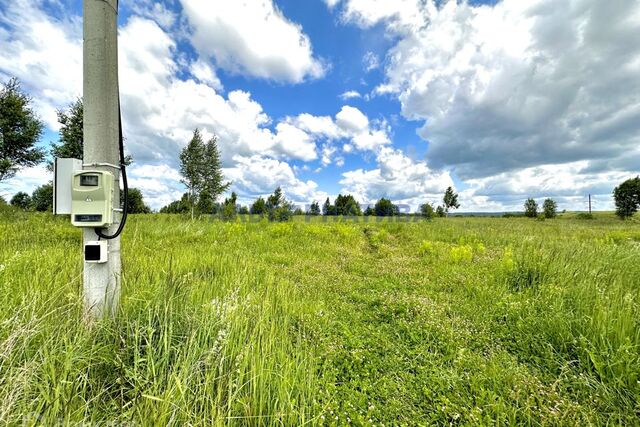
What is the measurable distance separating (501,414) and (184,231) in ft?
30.2

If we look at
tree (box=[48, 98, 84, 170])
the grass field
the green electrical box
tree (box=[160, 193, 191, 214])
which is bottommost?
the grass field

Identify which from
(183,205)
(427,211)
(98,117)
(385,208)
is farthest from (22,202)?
(385,208)

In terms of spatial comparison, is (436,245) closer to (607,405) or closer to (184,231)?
(607,405)

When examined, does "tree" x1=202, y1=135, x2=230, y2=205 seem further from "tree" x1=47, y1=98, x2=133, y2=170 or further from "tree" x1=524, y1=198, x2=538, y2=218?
"tree" x1=524, y1=198, x2=538, y2=218

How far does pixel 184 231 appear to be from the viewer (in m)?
8.88

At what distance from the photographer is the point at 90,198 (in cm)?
201

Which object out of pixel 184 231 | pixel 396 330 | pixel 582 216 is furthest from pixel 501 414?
pixel 582 216

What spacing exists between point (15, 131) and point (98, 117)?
22877mm

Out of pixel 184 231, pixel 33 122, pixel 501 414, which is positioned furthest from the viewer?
pixel 33 122

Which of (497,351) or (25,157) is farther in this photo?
(25,157)

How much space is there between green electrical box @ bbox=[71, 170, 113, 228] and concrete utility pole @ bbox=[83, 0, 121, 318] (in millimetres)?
166

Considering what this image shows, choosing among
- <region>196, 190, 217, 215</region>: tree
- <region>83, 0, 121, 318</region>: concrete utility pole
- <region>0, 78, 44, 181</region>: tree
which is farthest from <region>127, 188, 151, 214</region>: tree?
<region>83, 0, 121, 318</region>: concrete utility pole

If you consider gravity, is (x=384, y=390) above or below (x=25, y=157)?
below

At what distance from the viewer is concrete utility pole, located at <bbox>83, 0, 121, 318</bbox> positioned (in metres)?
2.13
